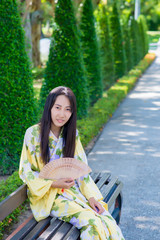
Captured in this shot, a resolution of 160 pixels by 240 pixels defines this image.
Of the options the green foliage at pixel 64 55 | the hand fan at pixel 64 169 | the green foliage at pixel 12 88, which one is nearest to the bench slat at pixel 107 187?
the hand fan at pixel 64 169

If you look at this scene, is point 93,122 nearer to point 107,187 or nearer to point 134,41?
point 107,187

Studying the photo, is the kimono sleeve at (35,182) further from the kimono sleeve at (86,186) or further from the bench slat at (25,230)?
the kimono sleeve at (86,186)

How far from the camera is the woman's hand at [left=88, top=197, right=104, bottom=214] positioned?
2.79m

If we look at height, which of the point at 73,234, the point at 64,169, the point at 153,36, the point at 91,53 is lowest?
the point at 153,36

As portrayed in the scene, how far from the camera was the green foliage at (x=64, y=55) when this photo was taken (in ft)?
23.9

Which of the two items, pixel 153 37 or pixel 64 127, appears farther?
pixel 153 37

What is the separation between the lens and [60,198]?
2756 mm

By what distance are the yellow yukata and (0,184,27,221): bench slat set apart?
8 cm

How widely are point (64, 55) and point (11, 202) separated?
509 centimetres

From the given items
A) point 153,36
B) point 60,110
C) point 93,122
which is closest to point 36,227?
point 60,110

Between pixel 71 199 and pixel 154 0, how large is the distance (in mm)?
55910

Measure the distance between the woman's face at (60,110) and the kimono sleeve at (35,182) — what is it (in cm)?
24

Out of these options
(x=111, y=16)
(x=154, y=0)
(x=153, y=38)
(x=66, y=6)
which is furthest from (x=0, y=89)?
(x=154, y=0)

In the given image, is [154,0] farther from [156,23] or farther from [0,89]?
[0,89]
